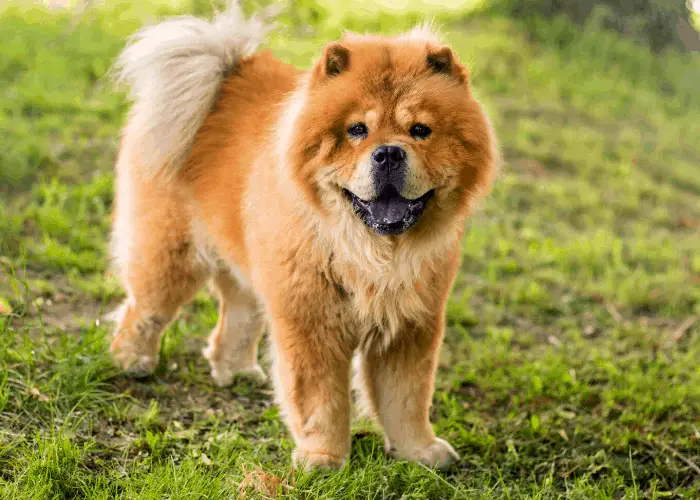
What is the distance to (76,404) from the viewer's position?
10.1 feet

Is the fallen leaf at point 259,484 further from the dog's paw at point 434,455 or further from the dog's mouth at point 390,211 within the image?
the dog's mouth at point 390,211

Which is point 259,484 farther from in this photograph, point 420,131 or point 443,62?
point 443,62

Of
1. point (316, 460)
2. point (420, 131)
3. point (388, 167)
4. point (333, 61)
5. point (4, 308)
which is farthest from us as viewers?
point (4, 308)

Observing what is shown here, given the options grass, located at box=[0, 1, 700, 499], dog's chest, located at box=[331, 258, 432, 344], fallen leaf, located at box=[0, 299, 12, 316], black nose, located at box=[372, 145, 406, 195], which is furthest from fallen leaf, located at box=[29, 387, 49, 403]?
black nose, located at box=[372, 145, 406, 195]

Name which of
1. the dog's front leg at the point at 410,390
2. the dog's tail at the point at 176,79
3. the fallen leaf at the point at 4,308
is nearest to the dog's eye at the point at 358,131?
the dog's front leg at the point at 410,390

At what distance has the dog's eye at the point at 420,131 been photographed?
9.04 feet

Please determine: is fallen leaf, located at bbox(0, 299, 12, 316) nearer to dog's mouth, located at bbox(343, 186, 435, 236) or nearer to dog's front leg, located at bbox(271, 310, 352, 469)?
dog's front leg, located at bbox(271, 310, 352, 469)

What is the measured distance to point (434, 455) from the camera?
127 inches

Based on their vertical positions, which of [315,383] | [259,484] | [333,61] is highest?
[333,61]

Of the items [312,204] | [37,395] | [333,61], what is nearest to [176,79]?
[333,61]

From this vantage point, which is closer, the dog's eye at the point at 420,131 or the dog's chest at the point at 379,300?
the dog's eye at the point at 420,131

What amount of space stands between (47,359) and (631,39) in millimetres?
8485

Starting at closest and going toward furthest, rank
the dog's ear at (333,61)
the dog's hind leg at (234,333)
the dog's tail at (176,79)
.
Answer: the dog's ear at (333,61) < the dog's tail at (176,79) < the dog's hind leg at (234,333)

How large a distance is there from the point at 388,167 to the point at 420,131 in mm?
209
